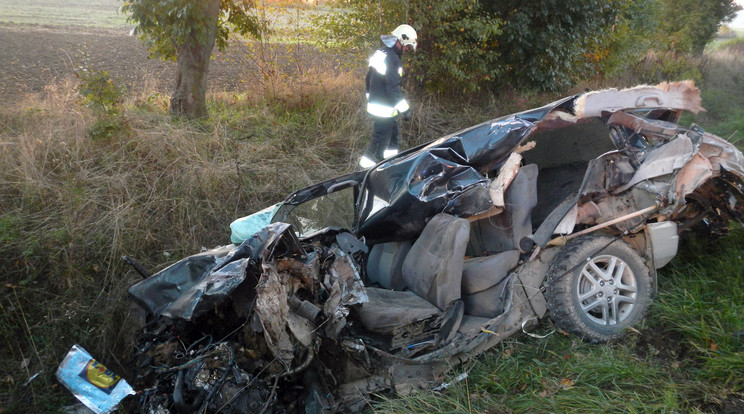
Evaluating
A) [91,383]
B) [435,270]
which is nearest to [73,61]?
[91,383]

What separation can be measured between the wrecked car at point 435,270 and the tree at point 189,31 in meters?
4.15

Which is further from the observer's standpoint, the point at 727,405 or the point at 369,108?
the point at 369,108

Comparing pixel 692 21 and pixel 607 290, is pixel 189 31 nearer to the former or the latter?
pixel 607 290

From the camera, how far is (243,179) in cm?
627

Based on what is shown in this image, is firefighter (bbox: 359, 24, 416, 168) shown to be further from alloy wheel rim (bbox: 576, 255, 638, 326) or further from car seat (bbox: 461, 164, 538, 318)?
alloy wheel rim (bbox: 576, 255, 638, 326)

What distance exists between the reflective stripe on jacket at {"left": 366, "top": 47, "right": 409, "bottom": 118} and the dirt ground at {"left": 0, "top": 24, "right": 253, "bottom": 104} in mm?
3198

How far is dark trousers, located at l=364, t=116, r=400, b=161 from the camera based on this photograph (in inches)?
272

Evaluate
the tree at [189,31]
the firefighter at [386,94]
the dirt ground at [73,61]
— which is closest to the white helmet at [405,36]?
the firefighter at [386,94]

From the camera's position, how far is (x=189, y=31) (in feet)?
22.6

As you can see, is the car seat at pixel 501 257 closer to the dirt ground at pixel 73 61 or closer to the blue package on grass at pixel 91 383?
the blue package on grass at pixel 91 383

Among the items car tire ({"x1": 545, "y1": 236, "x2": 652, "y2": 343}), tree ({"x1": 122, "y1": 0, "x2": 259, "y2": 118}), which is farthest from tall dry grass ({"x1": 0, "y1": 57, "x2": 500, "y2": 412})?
car tire ({"x1": 545, "y1": 236, "x2": 652, "y2": 343})

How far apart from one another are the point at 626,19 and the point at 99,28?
772 inches

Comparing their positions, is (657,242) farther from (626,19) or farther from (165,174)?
(626,19)

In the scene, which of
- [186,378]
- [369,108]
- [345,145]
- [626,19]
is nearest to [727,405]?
[186,378]
